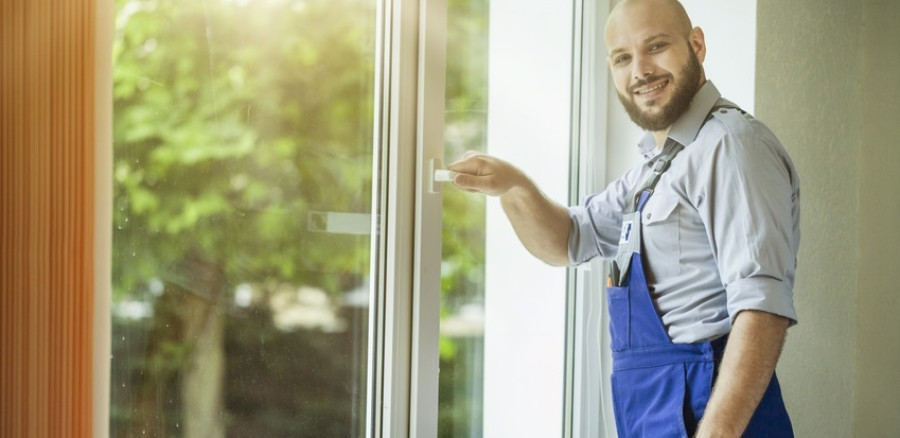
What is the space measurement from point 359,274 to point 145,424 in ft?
1.63

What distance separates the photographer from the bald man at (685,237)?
1.40 m

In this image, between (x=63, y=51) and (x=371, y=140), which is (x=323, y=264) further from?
(x=63, y=51)

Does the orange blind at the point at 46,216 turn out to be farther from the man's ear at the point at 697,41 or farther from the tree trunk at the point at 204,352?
the man's ear at the point at 697,41

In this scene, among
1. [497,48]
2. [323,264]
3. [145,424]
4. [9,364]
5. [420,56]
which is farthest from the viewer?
[497,48]

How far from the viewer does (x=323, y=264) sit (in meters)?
1.61

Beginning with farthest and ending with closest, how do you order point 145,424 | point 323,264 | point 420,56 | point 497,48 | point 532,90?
1. point 532,90
2. point 497,48
3. point 420,56
4. point 323,264
5. point 145,424

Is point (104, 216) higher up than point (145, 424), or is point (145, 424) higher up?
point (104, 216)

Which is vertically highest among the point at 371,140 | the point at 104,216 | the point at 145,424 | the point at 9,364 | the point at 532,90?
the point at 532,90

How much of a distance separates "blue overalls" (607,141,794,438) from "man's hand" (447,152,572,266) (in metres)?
0.19

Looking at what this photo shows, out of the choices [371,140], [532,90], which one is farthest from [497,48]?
[371,140]

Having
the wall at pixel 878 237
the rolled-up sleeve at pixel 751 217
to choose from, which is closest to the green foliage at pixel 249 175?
the rolled-up sleeve at pixel 751 217

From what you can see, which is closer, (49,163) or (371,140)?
(49,163)

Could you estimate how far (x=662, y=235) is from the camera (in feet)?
5.22

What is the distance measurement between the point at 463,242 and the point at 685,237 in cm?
53
